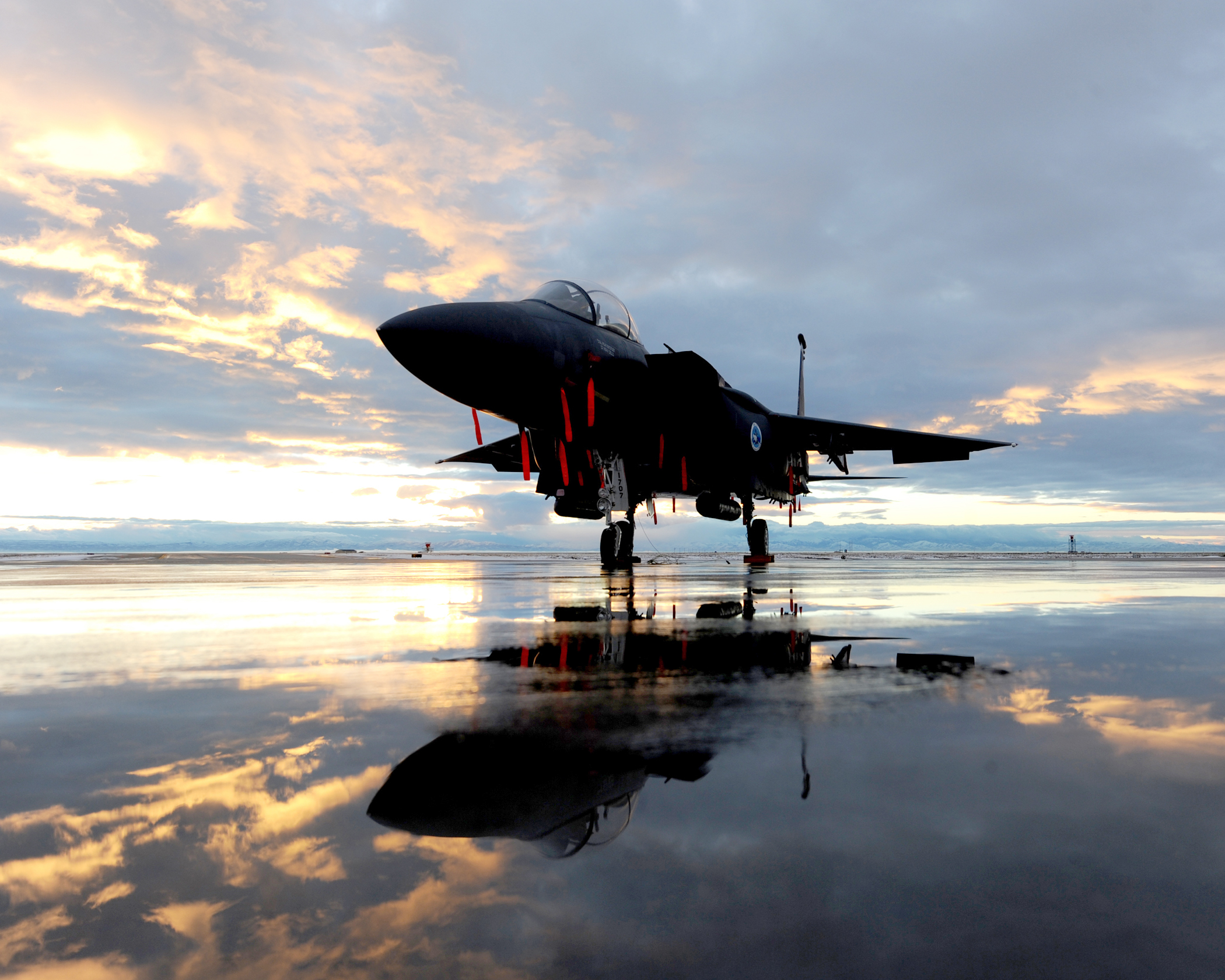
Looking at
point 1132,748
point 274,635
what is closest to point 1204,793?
point 1132,748

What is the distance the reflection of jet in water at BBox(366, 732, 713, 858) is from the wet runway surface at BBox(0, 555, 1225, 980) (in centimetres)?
1

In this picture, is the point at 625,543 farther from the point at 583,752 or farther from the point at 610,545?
the point at 583,752

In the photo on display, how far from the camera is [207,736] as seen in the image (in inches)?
92.6

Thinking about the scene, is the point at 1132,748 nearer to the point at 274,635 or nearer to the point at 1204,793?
the point at 1204,793

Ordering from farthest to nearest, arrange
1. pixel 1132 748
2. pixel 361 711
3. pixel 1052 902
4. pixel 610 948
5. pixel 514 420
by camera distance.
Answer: pixel 514 420, pixel 361 711, pixel 1132 748, pixel 1052 902, pixel 610 948

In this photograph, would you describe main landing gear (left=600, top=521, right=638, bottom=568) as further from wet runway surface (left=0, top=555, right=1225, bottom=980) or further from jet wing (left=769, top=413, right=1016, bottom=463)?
wet runway surface (left=0, top=555, right=1225, bottom=980)

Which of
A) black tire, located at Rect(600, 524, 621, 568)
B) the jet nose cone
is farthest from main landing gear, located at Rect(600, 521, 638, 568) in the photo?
the jet nose cone

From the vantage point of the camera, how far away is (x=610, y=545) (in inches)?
549

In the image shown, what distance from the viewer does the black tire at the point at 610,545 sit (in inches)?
543

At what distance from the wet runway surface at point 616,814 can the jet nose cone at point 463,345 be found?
477 cm

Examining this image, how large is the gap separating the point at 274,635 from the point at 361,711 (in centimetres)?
271

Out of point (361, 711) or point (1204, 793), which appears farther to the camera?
point (361, 711)

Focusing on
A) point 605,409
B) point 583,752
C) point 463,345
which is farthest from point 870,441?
point 583,752

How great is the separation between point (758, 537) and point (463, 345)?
1371 cm
